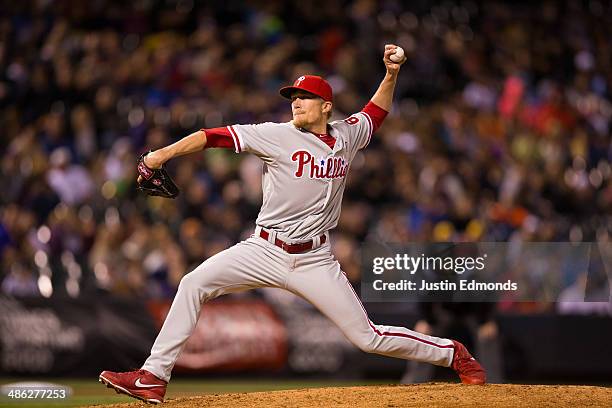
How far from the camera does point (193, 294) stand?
6516 millimetres

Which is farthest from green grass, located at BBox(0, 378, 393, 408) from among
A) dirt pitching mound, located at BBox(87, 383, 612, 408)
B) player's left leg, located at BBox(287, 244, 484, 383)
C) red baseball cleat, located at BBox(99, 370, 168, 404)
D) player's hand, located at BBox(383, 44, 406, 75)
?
player's hand, located at BBox(383, 44, 406, 75)

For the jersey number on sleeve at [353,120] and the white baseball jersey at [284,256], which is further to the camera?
the jersey number on sleeve at [353,120]

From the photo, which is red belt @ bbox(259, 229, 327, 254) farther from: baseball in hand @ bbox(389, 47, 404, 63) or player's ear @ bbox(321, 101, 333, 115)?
baseball in hand @ bbox(389, 47, 404, 63)

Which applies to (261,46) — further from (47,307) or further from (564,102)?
(47,307)

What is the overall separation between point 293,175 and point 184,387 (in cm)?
502

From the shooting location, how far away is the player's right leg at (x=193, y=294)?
6457mm

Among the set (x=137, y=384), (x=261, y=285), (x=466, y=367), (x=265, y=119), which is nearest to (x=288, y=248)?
(x=261, y=285)

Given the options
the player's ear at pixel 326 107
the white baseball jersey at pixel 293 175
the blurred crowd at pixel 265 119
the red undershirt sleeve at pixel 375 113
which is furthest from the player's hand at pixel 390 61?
the blurred crowd at pixel 265 119

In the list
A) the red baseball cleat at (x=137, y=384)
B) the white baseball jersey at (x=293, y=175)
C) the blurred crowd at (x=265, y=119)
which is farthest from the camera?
the blurred crowd at (x=265, y=119)

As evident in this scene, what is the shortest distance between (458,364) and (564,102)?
8713 mm

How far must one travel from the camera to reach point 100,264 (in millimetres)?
11477

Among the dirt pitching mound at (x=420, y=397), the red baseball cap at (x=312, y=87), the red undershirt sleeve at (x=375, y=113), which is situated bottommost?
the dirt pitching mound at (x=420, y=397)

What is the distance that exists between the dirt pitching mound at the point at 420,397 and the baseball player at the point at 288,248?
0.35 meters

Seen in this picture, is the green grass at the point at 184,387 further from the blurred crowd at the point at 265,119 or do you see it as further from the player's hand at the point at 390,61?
the player's hand at the point at 390,61
